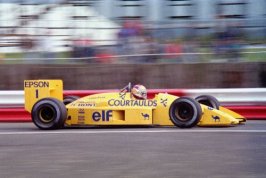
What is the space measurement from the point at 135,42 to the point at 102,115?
4477mm

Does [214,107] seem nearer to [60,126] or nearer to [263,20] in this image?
[60,126]

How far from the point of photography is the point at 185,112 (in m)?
10.6

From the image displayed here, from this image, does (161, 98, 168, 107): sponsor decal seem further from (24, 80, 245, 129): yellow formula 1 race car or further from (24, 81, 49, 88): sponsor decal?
(24, 81, 49, 88): sponsor decal

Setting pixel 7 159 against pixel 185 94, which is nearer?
pixel 7 159

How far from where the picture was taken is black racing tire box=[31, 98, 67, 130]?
35.5 ft

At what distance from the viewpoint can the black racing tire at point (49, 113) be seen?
426 inches

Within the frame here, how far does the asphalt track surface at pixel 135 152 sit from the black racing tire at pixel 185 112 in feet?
0.46

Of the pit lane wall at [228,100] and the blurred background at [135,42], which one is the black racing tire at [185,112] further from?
the blurred background at [135,42]

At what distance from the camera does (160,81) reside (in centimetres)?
1575

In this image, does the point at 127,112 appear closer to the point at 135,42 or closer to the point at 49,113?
the point at 49,113

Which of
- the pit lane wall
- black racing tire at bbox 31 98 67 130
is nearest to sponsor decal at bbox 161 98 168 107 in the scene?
black racing tire at bbox 31 98 67 130

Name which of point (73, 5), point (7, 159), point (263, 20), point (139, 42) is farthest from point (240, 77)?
point (7, 159)

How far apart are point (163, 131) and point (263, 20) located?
18.7 ft

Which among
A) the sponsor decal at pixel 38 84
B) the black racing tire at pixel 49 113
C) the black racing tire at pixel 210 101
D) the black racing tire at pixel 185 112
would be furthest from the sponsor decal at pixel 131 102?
the sponsor decal at pixel 38 84
